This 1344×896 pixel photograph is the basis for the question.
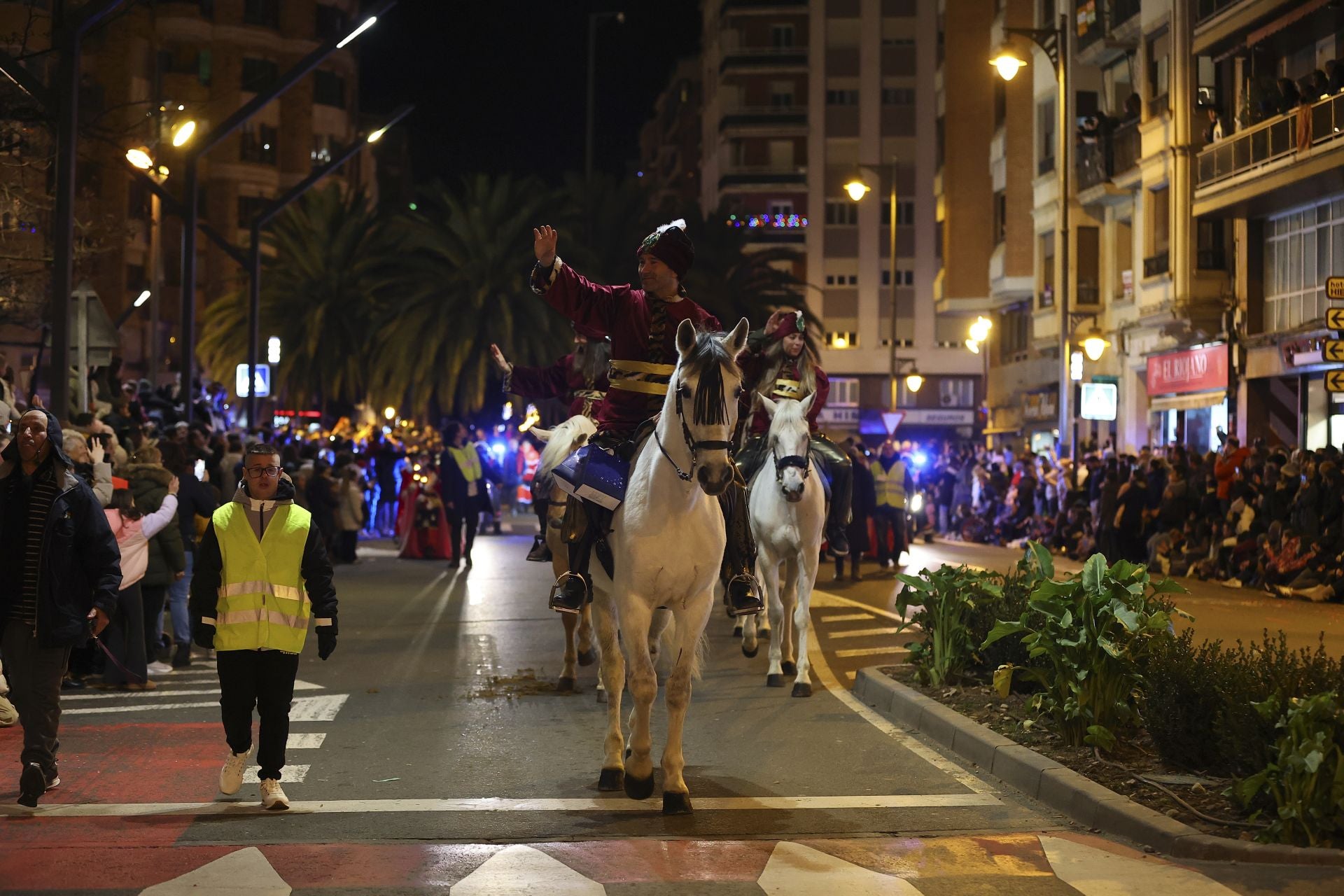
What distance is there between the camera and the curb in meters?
7.38

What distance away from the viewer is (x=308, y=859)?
7422 mm

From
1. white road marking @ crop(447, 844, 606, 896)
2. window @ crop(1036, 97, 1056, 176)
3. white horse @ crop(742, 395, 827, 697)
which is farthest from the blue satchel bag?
window @ crop(1036, 97, 1056, 176)

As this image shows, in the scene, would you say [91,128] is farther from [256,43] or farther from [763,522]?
[256,43]

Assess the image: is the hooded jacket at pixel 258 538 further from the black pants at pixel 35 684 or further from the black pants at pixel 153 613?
the black pants at pixel 153 613

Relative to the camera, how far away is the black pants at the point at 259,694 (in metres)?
8.64

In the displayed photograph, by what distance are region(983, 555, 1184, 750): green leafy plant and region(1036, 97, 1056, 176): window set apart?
38.9m

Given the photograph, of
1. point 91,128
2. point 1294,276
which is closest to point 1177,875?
point 91,128

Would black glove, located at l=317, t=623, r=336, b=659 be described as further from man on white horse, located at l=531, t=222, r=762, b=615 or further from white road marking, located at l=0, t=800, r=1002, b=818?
man on white horse, located at l=531, t=222, r=762, b=615

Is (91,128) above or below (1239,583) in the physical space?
above

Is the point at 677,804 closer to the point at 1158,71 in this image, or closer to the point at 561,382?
the point at 561,382

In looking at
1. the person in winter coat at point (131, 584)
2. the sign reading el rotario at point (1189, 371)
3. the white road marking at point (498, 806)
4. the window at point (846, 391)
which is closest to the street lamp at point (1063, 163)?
the sign reading el rotario at point (1189, 371)

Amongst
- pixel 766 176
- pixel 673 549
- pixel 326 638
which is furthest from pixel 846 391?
pixel 326 638

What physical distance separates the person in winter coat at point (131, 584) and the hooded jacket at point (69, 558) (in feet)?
13.7

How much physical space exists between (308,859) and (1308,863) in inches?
169
